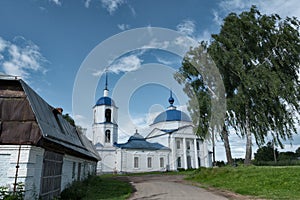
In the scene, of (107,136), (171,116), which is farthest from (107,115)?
(171,116)

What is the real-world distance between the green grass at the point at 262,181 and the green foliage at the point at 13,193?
322 inches

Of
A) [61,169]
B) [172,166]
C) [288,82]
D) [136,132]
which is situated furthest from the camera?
[136,132]

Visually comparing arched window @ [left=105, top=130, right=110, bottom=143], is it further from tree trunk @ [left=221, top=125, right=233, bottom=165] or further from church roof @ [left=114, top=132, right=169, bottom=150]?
tree trunk @ [left=221, top=125, right=233, bottom=165]

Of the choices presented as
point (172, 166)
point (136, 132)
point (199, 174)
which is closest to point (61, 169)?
point (199, 174)

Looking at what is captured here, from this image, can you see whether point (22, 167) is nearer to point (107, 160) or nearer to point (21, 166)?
point (21, 166)

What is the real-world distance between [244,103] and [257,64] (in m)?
3.39

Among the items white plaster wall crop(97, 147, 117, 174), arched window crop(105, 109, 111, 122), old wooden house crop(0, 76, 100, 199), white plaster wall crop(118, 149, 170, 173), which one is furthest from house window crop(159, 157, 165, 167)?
old wooden house crop(0, 76, 100, 199)

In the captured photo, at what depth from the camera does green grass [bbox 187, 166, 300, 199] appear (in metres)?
10.3

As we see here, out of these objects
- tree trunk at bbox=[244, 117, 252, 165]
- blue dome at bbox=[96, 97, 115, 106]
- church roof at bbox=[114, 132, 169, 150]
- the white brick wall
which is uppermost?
blue dome at bbox=[96, 97, 115, 106]

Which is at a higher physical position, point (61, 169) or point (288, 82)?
point (288, 82)

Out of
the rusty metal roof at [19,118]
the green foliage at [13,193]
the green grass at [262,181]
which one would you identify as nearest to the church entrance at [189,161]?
the green grass at [262,181]

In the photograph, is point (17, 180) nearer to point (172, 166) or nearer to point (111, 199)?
point (111, 199)

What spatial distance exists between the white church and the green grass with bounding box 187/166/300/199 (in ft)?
63.8

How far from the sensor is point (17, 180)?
5.95 metres
